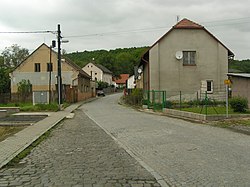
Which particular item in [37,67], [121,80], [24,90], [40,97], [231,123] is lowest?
[231,123]

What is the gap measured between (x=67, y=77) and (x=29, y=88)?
5.79m

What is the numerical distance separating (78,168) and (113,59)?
116 metres

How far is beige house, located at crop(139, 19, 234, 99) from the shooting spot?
37.1 meters

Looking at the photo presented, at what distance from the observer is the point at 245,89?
86.2 ft

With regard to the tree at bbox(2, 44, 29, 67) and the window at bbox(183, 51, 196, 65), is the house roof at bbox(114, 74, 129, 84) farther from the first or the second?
the window at bbox(183, 51, 196, 65)

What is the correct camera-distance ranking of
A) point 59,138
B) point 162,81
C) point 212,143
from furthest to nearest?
point 162,81, point 59,138, point 212,143

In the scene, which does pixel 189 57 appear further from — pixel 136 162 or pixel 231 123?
pixel 136 162

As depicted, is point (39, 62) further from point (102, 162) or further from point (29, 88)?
point (102, 162)

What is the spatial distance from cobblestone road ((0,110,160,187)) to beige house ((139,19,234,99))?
25.0m

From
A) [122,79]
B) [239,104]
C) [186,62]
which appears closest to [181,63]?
[186,62]

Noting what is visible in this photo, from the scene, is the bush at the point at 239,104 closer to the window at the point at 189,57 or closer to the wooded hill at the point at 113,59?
the window at the point at 189,57

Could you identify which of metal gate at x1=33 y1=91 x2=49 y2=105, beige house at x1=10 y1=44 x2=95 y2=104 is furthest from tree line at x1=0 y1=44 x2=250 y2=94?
metal gate at x1=33 y1=91 x2=49 y2=105

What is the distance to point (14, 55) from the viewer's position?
87750 mm

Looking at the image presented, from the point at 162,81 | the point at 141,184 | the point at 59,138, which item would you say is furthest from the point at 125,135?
the point at 162,81
